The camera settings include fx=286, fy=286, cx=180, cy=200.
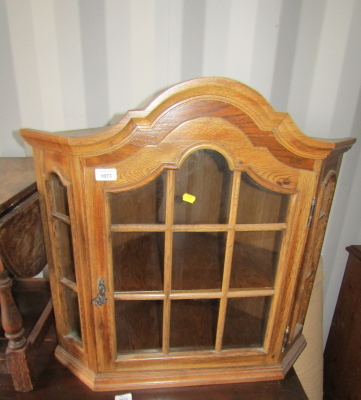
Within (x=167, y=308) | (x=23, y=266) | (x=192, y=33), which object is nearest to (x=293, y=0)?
(x=192, y=33)

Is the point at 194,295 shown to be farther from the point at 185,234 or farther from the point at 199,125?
the point at 199,125

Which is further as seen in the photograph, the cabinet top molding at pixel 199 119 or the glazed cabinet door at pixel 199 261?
the glazed cabinet door at pixel 199 261

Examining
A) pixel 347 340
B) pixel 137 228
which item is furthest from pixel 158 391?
pixel 347 340

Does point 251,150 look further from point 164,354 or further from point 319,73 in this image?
point 319,73

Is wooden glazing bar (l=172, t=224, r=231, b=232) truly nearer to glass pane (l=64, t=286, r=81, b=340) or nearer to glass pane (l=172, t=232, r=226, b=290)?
glass pane (l=172, t=232, r=226, b=290)

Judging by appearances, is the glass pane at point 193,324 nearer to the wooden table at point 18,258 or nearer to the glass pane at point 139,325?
the glass pane at point 139,325

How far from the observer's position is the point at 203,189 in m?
0.80

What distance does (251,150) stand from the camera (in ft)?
2.23

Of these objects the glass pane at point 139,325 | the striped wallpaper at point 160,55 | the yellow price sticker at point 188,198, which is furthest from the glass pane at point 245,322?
the striped wallpaper at point 160,55

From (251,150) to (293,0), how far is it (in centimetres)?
80

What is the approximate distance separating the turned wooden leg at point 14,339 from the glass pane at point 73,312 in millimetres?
134

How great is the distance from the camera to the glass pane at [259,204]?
737 mm

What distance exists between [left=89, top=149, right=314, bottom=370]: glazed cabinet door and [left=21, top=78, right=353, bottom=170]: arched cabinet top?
7cm

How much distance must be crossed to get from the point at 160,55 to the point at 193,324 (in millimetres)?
990
